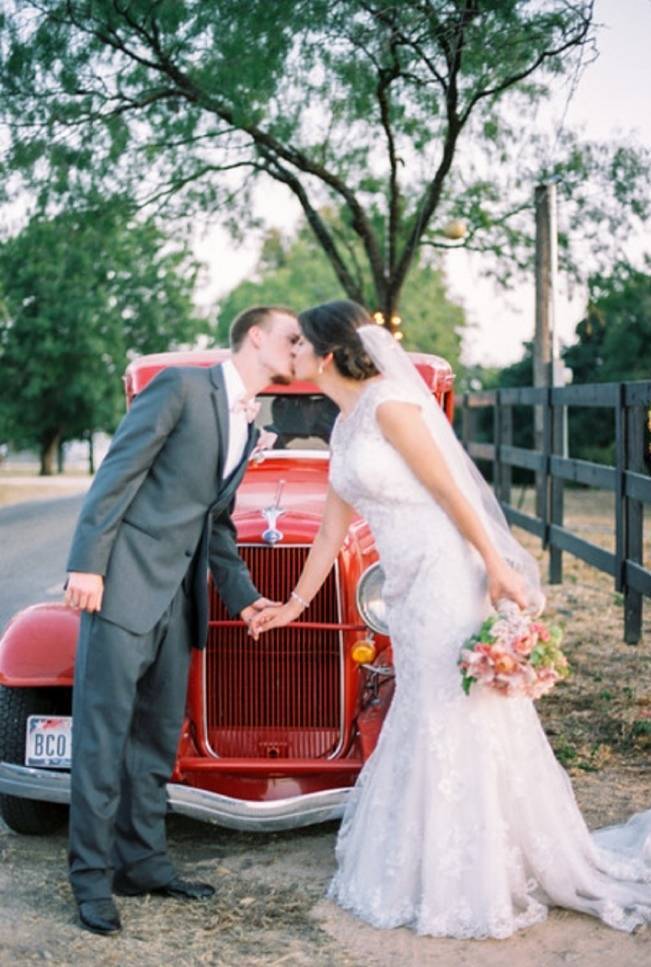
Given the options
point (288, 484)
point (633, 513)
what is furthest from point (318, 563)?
point (633, 513)

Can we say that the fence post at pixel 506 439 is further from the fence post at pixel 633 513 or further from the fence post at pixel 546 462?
the fence post at pixel 633 513

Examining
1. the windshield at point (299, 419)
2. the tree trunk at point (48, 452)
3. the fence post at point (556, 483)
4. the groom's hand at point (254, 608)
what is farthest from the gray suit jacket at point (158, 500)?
the tree trunk at point (48, 452)

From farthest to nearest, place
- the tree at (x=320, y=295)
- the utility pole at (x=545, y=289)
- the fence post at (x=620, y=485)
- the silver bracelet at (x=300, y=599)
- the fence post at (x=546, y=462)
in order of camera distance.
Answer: the tree at (x=320, y=295), the utility pole at (x=545, y=289), the fence post at (x=546, y=462), the fence post at (x=620, y=485), the silver bracelet at (x=300, y=599)

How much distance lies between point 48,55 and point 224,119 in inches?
83.7

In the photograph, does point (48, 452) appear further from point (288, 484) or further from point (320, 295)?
point (288, 484)

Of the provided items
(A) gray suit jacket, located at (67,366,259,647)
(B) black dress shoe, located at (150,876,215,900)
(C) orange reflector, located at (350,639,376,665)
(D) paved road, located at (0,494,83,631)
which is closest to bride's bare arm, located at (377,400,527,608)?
(A) gray suit jacket, located at (67,366,259,647)

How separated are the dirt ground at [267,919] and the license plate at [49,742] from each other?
0.38 meters

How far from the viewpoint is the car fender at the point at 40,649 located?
5.08 metres

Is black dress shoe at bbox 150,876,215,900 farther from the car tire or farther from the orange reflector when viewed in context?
the orange reflector

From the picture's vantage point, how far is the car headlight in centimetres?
509

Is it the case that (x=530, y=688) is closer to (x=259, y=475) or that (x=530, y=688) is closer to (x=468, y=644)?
(x=468, y=644)

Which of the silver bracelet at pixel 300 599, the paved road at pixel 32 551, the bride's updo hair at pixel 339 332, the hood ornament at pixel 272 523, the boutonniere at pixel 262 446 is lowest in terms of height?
the paved road at pixel 32 551

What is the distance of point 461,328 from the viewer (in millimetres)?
47500

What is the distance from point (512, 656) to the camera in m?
4.12
